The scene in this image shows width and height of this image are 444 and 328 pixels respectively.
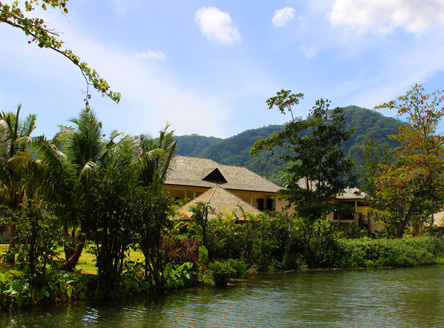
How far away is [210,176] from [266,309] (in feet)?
79.5

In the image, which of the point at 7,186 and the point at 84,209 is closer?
the point at 84,209

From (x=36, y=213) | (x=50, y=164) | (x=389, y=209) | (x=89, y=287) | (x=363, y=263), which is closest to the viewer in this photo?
(x=36, y=213)

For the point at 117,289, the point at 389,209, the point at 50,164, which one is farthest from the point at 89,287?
the point at 389,209

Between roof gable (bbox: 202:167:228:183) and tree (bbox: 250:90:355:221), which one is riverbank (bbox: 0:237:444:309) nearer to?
tree (bbox: 250:90:355:221)

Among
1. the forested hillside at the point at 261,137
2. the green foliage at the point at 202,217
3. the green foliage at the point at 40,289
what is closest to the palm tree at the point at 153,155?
the green foliage at the point at 202,217

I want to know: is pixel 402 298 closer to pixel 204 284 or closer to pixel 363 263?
pixel 204 284

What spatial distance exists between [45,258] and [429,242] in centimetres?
2521

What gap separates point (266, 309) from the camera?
10961 mm

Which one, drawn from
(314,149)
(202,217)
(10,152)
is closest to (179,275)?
(202,217)

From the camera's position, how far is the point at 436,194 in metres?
26.6

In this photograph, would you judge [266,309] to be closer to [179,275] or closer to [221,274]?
[179,275]

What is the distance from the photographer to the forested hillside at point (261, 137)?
211 feet

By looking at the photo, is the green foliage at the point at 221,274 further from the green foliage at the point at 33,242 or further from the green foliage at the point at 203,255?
the green foliage at the point at 33,242

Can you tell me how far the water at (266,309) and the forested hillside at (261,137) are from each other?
4259 centimetres
